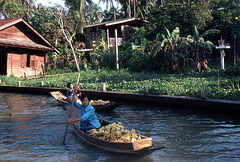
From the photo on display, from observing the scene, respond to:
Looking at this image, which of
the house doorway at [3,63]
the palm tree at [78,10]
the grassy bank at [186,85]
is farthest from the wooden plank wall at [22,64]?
the palm tree at [78,10]

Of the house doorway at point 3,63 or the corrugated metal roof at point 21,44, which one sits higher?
the corrugated metal roof at point 21,44

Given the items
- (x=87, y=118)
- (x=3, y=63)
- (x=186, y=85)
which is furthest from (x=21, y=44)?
(x=87, y=118)

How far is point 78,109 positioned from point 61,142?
170 centimetres

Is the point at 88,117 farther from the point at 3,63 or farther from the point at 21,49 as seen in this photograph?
the point at 21,49

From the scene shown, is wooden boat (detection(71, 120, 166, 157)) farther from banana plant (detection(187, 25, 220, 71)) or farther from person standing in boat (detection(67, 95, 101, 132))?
banana plant (detection(187, 25, 220, 71))

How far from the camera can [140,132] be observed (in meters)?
8.88

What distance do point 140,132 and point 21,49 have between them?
22033mm

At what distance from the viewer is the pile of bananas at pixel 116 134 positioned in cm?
625

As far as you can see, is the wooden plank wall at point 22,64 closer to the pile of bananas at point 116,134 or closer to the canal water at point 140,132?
the canal water at point 140,132

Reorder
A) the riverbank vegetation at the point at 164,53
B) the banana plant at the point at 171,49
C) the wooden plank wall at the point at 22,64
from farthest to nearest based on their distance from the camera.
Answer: the wooden plank wall at the point at 22,64 → the banana plant at the point at 171,49 → the riverbank vegetation at the point at 164,53

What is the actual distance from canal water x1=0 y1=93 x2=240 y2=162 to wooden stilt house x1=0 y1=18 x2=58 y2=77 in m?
13.6

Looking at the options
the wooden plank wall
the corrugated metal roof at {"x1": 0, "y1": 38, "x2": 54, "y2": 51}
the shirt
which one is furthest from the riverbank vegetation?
the shirt

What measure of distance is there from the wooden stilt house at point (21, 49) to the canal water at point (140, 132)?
535 inches

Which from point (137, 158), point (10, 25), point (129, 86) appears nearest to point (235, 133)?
point (137, 158)
